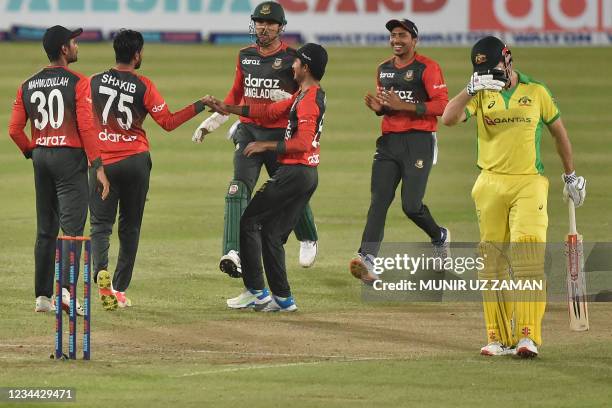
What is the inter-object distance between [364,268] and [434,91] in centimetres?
152

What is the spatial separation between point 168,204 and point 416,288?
5.56m

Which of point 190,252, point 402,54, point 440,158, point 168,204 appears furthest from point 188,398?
point 440,158

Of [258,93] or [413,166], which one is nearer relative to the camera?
[258,93]

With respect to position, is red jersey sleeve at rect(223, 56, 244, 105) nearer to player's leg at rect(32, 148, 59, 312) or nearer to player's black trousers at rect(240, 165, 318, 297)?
player's black trousers at rect(240, 165, 318, 297)

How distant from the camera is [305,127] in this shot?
10.3m

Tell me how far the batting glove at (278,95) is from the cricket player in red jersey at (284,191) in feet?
2.55

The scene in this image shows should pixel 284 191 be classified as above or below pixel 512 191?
below

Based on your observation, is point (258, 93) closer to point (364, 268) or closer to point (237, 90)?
point (237, 90)

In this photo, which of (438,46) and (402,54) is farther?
(438,46)

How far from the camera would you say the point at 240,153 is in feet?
37.8

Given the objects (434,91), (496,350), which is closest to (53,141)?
(434,91)

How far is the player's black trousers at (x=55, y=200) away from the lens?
1022cm

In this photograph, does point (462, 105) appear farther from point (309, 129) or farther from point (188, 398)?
point (188, 398)

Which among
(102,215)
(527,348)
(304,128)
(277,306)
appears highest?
(304,128)
